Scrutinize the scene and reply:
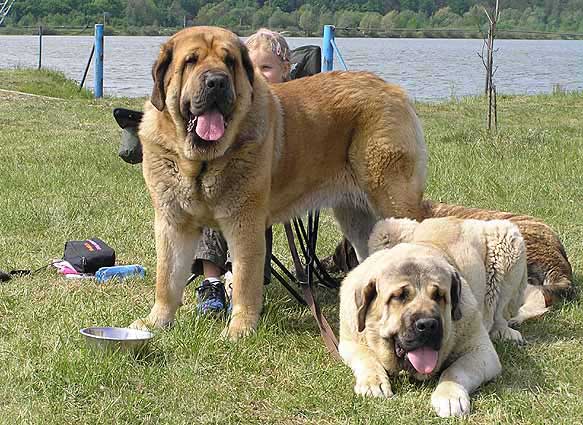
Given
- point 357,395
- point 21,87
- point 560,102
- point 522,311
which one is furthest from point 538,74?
point 357,395

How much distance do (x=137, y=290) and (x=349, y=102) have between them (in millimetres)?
1740

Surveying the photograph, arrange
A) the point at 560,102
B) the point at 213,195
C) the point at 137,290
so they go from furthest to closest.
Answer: the point at 560,102, the point at 137,290, the point at 213,195

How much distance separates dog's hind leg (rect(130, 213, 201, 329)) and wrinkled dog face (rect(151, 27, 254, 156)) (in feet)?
1.62

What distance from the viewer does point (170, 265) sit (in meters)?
4.66

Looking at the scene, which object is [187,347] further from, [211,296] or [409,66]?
[409,66]

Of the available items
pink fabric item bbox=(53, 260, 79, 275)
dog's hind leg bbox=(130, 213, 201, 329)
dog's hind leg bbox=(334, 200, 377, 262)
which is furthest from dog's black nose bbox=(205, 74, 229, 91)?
pink fabric item bbox=(53, 260, 79, 275)

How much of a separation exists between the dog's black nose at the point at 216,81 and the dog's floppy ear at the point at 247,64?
1.09 feet

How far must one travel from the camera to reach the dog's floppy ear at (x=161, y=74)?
4336 millimetres

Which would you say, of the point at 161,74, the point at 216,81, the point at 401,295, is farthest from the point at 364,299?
the point at 161,74

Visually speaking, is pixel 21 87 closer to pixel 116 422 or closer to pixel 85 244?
pixel 85 244

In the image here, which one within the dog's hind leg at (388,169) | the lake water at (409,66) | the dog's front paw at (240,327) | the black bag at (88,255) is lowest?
the lake water at (409,66)

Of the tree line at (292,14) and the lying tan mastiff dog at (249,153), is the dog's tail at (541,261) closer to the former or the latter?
the lying tan mastiff dog at (249,153)

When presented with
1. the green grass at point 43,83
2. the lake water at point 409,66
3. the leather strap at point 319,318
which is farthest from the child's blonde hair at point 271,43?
the green grass at point 43,83

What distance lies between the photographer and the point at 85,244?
5.96 meters
